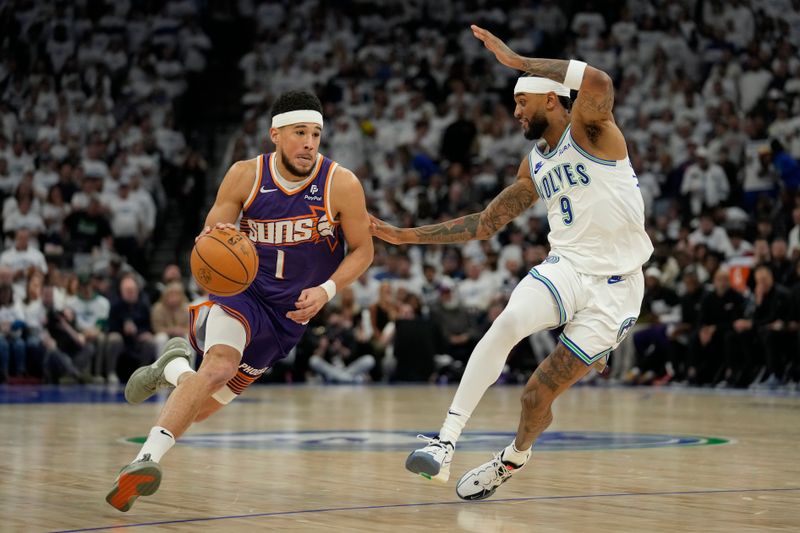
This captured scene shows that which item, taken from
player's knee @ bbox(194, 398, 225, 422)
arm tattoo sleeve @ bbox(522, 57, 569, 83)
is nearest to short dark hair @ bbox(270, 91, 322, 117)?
arm tattoo sleeve @ bbox(522, 57, 569, 83)

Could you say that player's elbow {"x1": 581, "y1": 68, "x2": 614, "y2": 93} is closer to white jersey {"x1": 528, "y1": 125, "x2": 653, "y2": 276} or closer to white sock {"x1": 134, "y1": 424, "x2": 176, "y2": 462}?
white jersey {"x1": 528, "y1": 125, "x2": 653, "y2": 276}

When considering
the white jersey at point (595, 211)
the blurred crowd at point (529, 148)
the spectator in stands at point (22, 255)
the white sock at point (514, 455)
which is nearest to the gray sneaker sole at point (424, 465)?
the white sock at point (514, 455)

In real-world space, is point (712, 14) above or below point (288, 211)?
above

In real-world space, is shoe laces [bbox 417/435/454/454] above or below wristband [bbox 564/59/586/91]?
below

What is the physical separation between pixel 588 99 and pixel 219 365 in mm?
2132

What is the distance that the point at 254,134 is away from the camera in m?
22.8

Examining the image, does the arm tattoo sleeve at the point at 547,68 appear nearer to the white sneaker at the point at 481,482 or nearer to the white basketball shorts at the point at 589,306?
the white basketball shorts at the point at 589,306

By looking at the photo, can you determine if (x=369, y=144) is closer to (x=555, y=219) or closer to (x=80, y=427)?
(x=80, y=427)

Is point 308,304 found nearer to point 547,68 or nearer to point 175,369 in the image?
point 175,369

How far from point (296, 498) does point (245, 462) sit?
167 cm

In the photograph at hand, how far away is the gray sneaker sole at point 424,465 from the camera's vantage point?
5.73 meters

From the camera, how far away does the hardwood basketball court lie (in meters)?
5.42

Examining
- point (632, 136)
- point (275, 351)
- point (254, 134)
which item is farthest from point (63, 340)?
point (275, 351)

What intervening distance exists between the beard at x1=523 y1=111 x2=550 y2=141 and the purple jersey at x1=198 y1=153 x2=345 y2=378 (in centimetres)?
103
